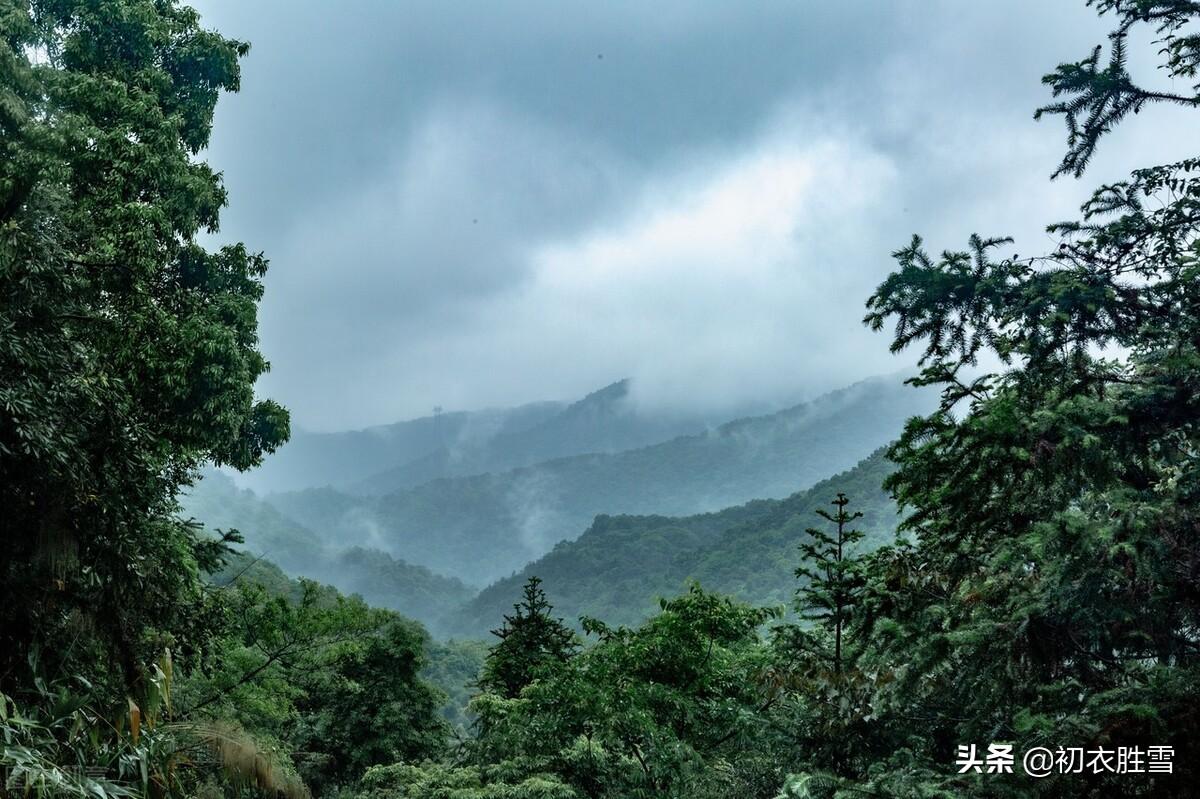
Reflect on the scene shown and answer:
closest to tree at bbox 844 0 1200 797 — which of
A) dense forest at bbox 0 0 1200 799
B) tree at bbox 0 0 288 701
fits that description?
dense forest at bbox 0 0 1200 799

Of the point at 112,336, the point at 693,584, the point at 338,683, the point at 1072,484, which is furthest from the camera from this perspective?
the point at 338,683

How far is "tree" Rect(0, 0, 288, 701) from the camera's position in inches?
300

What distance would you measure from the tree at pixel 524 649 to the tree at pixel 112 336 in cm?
1176

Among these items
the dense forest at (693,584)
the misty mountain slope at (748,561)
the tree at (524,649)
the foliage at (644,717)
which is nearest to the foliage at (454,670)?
the misty mountain slope at (748,561)

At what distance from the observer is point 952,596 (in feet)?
24.8

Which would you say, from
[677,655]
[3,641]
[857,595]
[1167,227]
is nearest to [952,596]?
[857,595]

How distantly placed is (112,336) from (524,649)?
16806mm

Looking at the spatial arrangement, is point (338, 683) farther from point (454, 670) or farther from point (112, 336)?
point (454, 670)

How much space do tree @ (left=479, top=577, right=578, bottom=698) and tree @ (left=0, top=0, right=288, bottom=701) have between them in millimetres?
11763

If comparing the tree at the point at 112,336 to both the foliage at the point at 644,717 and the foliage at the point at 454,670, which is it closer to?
the foliage at the point at 644,717

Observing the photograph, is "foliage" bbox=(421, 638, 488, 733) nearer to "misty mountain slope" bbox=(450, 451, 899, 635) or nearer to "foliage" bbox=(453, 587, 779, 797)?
"misty mountain slope" bbox=(450, 451, 899, 635)

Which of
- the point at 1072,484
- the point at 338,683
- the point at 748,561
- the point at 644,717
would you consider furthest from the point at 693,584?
the point at 748,561

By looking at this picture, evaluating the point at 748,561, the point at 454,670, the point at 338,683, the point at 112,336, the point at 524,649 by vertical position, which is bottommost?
the point at 454,670

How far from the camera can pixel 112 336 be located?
9727mm
